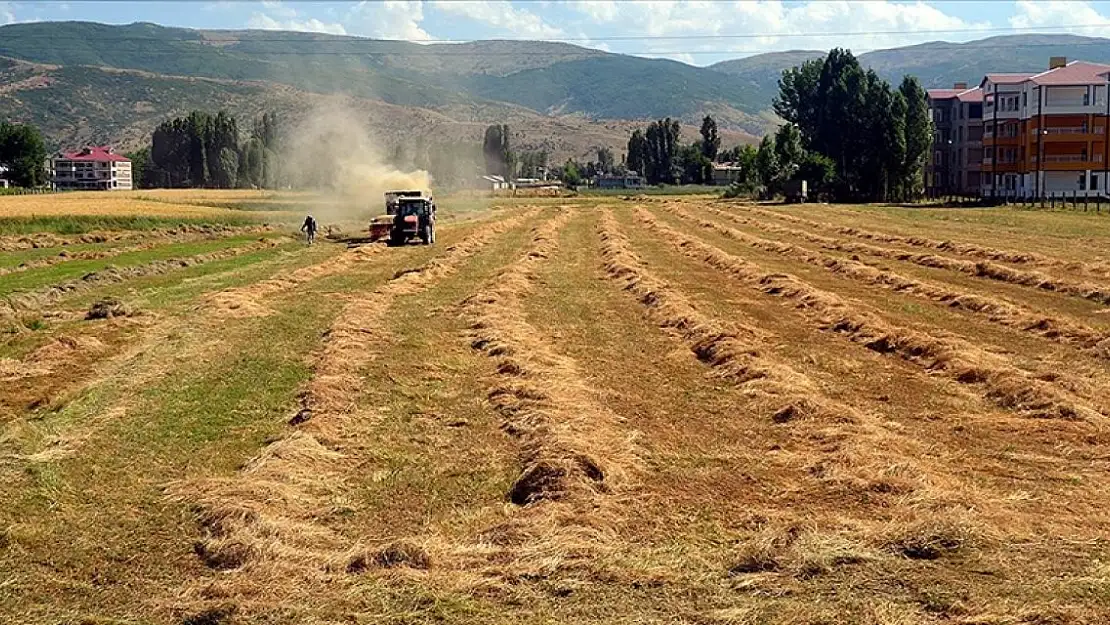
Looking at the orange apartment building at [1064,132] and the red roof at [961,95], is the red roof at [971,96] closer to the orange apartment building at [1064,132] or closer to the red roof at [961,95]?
the red roof at [961,95]

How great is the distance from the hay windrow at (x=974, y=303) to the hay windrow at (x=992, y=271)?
2165 millimetres

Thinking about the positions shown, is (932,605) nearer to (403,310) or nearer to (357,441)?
(357,441)

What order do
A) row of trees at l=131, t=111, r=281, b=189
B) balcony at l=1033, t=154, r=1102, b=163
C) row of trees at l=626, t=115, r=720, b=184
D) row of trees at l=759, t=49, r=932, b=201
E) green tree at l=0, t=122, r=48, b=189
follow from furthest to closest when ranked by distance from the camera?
1. row of trees at l=626, t=115, r=720, b=184
2. row of trees at l=131, t=111, r=281, b=189
3. green tree at l=0, t=122, r=48, b=189
4. row of trees at l=759, t=49, r=932, b=201
5. balcony at l=1033, t=154, r=1102, b=163

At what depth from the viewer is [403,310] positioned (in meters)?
24.1

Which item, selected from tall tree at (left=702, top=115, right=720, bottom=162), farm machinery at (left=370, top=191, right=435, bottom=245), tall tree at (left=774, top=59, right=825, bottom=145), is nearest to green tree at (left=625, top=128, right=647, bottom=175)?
tall tree at (left=702, top=115, right=720, bottom=162)

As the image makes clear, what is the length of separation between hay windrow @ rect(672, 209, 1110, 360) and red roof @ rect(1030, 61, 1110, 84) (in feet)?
189

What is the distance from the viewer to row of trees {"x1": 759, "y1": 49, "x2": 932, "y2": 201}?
9812 cm

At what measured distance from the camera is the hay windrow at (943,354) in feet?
43.7

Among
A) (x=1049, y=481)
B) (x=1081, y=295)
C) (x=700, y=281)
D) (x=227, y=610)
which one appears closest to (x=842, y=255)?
(x=700, y=281)

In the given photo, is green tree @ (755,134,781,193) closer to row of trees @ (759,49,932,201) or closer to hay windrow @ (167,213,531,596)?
row of trees @ (759,49,932,201)

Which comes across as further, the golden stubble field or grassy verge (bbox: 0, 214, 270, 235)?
grassy verge (bbox: 0, 214, 270, 235)

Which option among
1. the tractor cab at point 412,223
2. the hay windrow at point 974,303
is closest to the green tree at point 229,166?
the tractor cab at point 412,223

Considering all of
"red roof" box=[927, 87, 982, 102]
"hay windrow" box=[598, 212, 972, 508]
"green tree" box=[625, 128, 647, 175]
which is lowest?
"hay windrow" box=[598, 212, 972, 508]

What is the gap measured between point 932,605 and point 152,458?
846 cm
